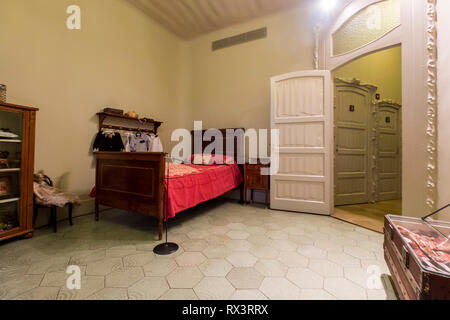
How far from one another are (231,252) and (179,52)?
4678mm

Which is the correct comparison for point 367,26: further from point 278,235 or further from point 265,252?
point 265,252

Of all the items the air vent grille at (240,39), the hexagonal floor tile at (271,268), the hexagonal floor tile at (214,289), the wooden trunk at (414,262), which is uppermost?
the air vent grille at (240,39)

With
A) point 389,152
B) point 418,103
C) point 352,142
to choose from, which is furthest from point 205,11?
point 389,152

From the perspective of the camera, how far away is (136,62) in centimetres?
357

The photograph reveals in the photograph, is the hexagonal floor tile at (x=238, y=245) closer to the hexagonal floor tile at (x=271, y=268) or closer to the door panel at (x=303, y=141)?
the hexagonal floor tile at (x=271, y=268)

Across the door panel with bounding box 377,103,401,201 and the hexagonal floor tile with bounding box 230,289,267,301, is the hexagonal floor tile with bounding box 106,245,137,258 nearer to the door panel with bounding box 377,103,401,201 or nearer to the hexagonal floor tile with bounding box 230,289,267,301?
the hexagonal floor tile with bounding box 230,289,267,301

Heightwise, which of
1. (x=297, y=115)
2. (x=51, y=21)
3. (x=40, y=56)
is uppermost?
(x=51, y=21)

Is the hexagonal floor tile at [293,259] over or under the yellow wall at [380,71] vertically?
under

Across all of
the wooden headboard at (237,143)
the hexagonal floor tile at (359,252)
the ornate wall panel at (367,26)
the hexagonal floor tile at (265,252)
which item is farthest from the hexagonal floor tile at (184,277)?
the ornate wall panel at (367,26)

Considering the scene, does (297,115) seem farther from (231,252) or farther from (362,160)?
(231,252)

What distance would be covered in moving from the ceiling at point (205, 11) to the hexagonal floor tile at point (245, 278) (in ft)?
14.3

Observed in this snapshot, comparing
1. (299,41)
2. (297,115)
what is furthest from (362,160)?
(299,41)

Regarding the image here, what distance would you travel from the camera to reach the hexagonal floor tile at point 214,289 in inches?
47.8

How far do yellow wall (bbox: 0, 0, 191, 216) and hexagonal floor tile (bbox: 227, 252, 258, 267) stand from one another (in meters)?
2.60
